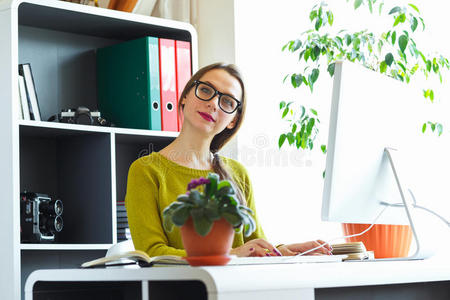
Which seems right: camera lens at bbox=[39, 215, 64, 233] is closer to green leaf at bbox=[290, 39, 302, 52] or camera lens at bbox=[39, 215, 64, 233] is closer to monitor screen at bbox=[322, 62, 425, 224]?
green leaf at bbox=[290, 39, 302, 52]

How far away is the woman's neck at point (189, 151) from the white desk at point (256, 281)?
2.09ft

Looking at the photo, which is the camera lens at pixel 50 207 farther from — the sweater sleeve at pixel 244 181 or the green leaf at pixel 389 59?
the green leaf at pixel 389 59

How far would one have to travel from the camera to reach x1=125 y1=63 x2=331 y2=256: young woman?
5.76ft

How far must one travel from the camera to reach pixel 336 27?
10.3 ft

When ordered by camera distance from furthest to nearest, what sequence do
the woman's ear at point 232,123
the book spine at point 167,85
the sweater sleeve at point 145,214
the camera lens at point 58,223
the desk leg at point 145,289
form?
the book spine at point 167,85, the camera lens at point 58,223, the woman's ear at point 232,123, the sweater sleeve at point 145,214, the desk leg at point 145,289

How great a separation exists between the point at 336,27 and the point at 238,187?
1.41m

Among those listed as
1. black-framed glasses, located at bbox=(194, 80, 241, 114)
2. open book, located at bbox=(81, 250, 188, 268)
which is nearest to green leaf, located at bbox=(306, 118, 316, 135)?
black-framed glasses, located at bbox=(194, 80, 241, 114)

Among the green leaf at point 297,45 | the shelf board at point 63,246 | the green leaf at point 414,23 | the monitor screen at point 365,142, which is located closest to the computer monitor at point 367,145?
the monitor screen at point 365,142

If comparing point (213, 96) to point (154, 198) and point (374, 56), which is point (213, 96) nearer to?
point (154, 198)

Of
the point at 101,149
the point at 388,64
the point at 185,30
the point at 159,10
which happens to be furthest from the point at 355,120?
the point at 159,10

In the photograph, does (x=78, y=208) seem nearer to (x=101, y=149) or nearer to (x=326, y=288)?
(x=101, y=149)

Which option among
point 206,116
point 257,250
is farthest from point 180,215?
point 206,116

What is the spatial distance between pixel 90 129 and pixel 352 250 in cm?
138

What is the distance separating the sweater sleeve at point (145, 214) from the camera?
1.70m
